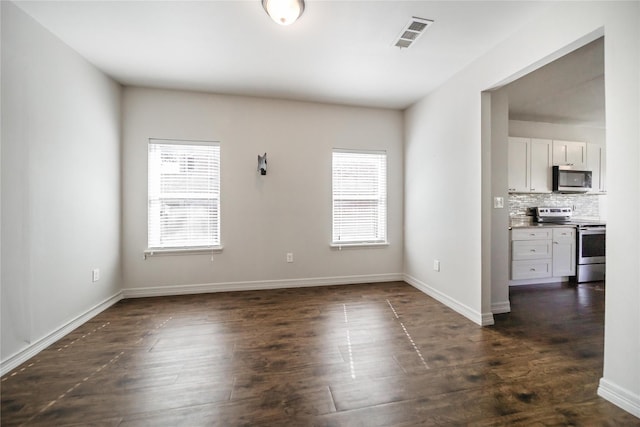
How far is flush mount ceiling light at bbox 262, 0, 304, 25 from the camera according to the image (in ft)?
5.94

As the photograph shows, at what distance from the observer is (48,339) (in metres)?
2.19

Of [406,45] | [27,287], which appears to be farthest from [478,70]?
[27,287]

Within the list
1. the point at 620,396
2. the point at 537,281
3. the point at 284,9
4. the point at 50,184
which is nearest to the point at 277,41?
the point at 284,9

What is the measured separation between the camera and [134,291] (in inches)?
131

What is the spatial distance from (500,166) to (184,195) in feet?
12.9

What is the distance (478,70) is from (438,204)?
150 centimetres

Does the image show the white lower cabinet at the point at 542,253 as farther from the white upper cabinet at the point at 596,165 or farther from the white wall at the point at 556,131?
the white wall at the point at 556,131

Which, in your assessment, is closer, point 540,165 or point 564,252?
point 564,252

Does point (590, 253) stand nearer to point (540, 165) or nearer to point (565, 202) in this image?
point (565, 202)

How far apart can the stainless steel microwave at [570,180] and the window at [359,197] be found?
9.53 feet

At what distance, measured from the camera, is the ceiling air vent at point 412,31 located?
6.75 feet

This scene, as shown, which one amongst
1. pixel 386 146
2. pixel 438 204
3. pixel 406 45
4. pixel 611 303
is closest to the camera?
pixel 611 303

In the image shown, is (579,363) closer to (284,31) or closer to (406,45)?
(406,45)

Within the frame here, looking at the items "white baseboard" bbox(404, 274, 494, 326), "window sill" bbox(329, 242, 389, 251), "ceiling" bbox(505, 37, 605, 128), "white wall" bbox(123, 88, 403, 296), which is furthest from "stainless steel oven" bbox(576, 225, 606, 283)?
"window sill" bbox(329, 242, 389, 251)
